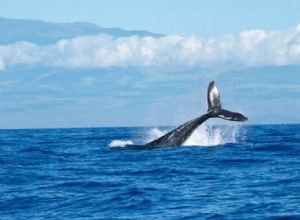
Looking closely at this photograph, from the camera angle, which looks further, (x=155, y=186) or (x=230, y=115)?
(x=230, y=115)

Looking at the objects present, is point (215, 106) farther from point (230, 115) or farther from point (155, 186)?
point (155, 186)

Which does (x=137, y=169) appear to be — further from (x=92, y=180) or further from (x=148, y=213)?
(x=148, y=213)

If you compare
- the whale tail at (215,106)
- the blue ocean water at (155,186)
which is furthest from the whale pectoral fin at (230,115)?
the blue ocean water at (155,186)

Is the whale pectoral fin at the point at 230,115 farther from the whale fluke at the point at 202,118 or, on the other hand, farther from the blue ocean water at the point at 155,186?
the blue ocean water at the point at 155,186

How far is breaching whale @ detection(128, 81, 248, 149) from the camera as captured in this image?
29.3 metres

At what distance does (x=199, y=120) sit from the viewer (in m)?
30.5

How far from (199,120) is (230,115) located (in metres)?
2.19

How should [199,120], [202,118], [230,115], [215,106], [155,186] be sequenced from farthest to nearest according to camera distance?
[199,120] → [202,118] → [215,106] → [230,115] → [155,186]

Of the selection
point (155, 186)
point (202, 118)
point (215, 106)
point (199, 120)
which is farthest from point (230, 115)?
point (155, 186)

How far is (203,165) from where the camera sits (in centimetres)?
2312

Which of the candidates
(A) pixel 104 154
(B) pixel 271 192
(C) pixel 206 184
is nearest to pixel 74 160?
(A) pixel 104 154

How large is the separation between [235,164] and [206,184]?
4845mm

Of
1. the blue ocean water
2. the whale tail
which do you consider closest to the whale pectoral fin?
the whale tail

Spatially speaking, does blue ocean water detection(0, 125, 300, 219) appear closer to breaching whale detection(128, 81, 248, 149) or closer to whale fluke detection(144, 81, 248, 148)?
whale fluke detection(144, 81, 248, 148)
